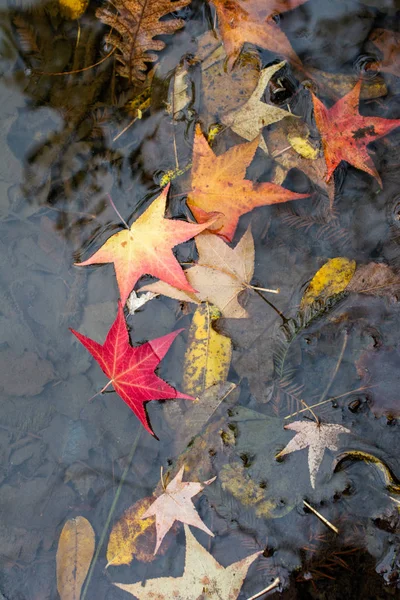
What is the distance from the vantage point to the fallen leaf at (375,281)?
1.98m

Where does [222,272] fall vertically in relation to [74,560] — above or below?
above

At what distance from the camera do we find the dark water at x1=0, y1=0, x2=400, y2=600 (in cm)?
196

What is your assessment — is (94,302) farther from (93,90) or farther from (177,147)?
(93,90)

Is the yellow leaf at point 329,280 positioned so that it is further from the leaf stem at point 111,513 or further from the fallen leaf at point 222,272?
the leaf stem at point 111,513

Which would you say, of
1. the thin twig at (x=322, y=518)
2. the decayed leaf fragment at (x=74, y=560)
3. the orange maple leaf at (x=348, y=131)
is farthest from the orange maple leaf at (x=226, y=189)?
the decayed leaf fragment at (x=74, y=560)

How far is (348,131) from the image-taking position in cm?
200

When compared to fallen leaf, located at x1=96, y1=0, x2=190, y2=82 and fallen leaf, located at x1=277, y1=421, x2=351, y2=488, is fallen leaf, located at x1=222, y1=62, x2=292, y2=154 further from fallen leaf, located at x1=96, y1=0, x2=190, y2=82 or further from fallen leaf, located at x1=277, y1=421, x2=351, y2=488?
fallen leaf, located at x1=277, y1=421, x2=351, y2=488

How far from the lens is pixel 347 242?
205cm

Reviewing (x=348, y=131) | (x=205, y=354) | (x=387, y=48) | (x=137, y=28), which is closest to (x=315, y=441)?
(x=205, y=354)

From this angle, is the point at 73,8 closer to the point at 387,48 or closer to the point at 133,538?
the point at 387,48

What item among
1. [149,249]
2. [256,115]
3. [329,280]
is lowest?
[329,280]

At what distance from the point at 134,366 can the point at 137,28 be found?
1473 millimetres

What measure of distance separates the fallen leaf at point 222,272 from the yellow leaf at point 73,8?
4.02 ft

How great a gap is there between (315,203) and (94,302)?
3.44 ft
